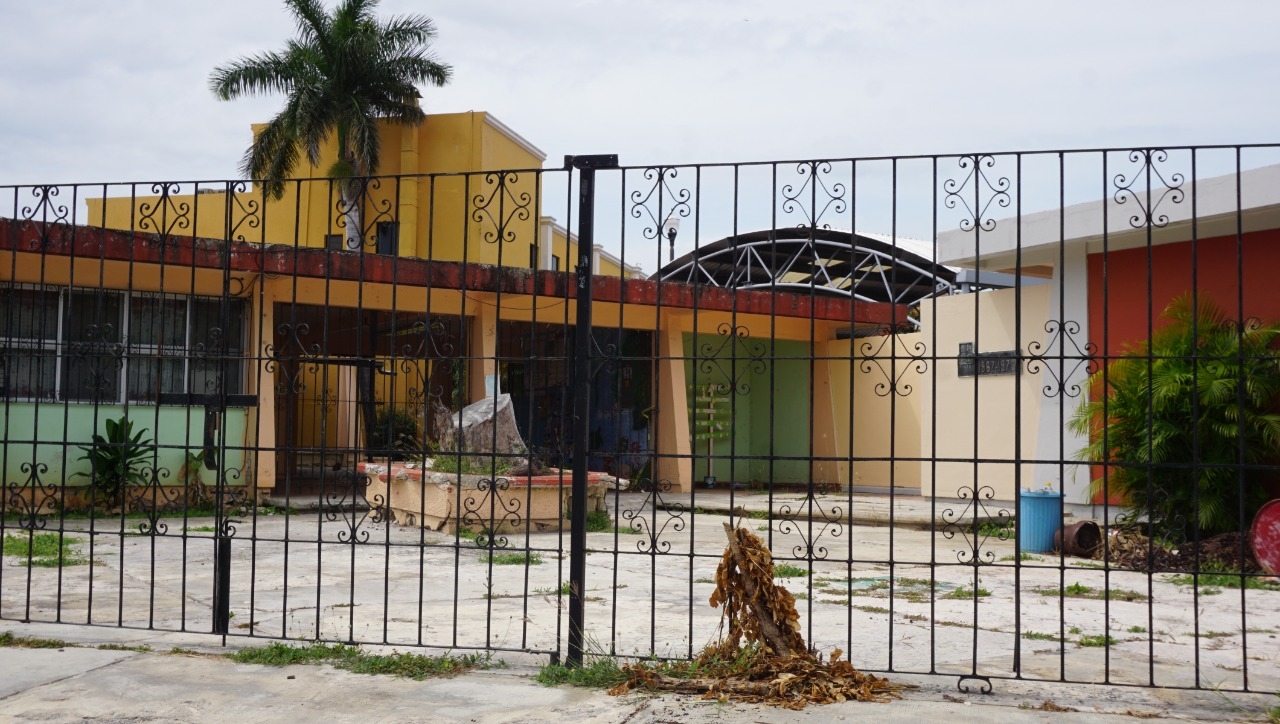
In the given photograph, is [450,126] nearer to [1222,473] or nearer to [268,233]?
[268,233]

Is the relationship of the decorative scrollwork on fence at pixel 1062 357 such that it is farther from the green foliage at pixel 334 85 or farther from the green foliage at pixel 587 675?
the green foliage at pixel 334 85

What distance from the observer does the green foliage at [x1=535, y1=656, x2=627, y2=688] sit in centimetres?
528

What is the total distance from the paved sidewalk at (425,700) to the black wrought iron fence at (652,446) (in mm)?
254

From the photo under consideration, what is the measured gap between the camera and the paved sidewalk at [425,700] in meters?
4.73

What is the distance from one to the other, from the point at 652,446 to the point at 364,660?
6.02m

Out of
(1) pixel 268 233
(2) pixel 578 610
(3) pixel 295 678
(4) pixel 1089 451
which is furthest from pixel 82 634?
(1) pixel 268 233

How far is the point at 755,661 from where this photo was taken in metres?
5.21

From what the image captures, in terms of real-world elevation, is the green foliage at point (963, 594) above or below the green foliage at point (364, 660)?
below

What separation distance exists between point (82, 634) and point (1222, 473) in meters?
9.72

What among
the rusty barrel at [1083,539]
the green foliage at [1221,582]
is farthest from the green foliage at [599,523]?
the green foliage at [1221,582]

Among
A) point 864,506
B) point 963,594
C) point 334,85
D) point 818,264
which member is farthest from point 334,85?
point 963,594

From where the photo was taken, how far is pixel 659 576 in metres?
9.64

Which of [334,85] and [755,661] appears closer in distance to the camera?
[755,661]

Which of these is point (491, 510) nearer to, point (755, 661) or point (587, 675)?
A: point (587, 675)
